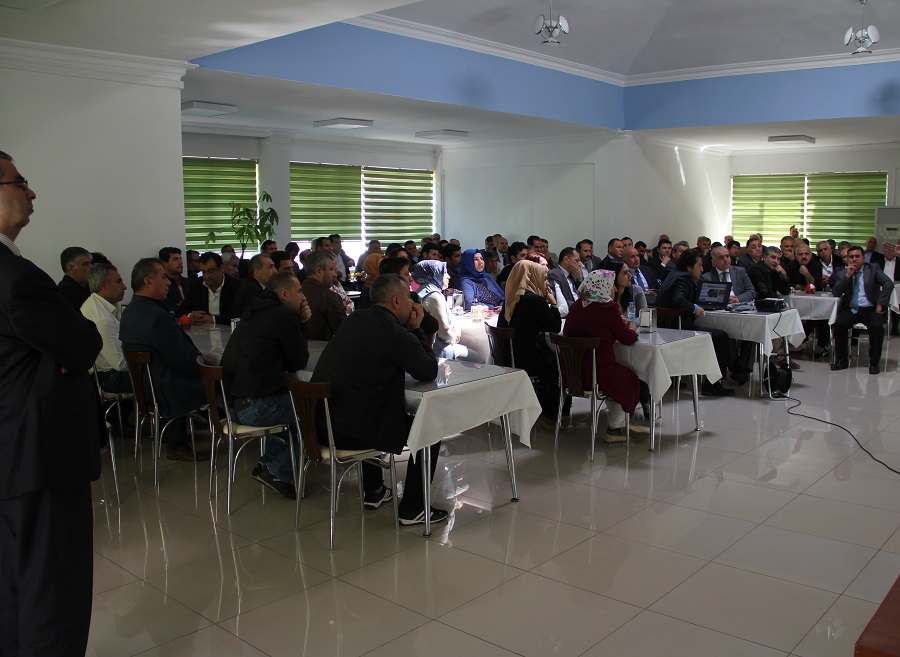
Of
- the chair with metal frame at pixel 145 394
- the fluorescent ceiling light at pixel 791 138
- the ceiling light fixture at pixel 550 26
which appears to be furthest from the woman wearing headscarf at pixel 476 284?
the fluorescent ceiling light at pixel 791 138

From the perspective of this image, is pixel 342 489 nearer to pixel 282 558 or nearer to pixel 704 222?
pixel 282 558

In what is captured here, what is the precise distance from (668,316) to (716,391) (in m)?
0.78

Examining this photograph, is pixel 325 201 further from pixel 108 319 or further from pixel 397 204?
pixel 108 319

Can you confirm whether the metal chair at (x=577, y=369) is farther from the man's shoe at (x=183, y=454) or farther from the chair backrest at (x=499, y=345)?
the man's shoe at (x=183, y=454)

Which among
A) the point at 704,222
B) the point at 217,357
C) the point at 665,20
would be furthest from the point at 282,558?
the point at 704,222

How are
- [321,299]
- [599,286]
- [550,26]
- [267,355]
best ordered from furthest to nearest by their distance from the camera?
[550,26] → [321,299] → [599,286] → [267,355]

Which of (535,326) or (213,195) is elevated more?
(213,195)

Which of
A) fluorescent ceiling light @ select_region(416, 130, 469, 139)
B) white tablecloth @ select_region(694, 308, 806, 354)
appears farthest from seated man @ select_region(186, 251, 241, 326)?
fluorescent ceiling light @ select_region(416, 130, 469, 139)

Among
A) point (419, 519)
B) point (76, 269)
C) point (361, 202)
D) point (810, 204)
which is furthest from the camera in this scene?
point (810, 204)

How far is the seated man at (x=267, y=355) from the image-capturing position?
411cm

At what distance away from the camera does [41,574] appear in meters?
2.28

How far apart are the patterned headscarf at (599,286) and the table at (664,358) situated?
381mm

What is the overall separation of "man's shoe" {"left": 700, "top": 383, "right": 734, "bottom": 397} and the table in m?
1.25

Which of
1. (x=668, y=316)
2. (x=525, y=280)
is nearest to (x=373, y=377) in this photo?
(x=525, y=280)
